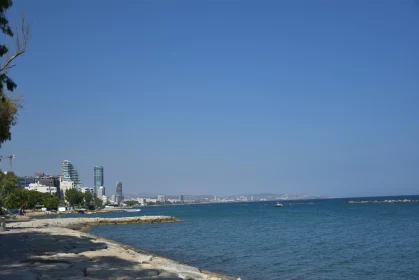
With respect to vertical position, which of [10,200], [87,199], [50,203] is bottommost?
[50,203]

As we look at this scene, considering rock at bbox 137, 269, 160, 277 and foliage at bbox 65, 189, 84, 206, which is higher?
foliage at bbox 65, 189, 84, 206

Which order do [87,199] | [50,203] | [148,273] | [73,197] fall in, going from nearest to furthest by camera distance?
[148,273] < [50,203] < [73,197] < [87,199]

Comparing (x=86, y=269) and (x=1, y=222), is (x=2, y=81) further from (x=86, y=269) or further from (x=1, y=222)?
(x=1, y=222)

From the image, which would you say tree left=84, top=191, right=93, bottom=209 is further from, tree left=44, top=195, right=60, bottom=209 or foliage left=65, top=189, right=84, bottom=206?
tree left=44, top=195, right=60, bottom=209

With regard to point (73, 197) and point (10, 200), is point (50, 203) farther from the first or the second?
point (10, 200)

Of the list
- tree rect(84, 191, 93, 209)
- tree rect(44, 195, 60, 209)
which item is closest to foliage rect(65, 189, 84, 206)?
tree rect(84, 191, 93, 209)

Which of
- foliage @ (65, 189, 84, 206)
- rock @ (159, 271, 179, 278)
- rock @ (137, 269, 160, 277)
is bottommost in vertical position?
rock @ (159, 271, 179, 278)

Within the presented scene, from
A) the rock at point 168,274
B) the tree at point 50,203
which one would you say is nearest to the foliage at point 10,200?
the tree at point 50,203

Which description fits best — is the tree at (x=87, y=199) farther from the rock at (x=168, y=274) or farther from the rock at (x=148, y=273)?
the rock at (x=168, y=274)

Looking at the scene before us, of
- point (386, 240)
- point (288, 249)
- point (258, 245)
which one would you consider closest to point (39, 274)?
point (288, 249)

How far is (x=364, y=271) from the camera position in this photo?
19688 mm

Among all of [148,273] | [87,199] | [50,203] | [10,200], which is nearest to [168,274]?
[148,273]

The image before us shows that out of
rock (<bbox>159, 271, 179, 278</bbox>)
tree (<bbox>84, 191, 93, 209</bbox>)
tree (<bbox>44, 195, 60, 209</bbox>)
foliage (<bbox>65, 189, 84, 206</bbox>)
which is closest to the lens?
rock (<bbox>159, 271, 179, 278</bbox>)

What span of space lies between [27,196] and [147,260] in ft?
336
